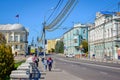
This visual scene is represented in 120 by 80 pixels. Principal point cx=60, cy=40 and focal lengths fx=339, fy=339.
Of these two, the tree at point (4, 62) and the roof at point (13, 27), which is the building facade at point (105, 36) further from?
the tree at point (4, 62)

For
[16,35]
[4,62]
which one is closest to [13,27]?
[16,35]

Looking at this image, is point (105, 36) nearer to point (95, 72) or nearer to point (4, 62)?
point (95, 72)

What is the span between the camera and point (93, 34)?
116 meters

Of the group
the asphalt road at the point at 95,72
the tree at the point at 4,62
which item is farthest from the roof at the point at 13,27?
the tree at the point at 4,62

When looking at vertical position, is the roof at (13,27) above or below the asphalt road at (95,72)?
above

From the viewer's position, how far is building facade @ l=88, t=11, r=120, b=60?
90.1 metres

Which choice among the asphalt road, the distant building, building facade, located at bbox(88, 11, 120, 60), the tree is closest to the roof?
the distant building

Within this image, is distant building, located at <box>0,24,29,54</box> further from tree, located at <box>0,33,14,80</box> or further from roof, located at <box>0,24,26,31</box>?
tree, located at <box>0,33,14,80</box>


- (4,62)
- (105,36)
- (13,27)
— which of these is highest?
(13,27)

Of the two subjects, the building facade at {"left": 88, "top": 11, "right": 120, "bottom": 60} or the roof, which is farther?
the roof

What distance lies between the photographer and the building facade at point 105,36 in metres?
90.1

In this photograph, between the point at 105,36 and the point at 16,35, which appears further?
the point at 16,35

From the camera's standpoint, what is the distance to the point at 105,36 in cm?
10131

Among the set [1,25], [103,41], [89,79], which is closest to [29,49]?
[1,25]
